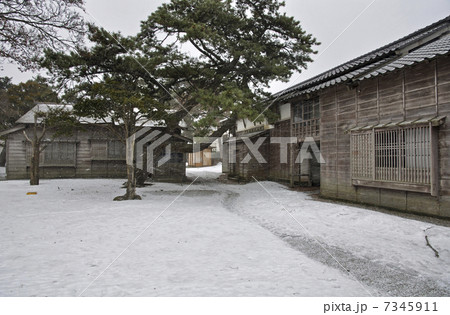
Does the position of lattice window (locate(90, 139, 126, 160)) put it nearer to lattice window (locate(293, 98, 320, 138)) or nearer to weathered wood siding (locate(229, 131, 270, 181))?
weathered wood siding (locate(229, 131, 270, 181))

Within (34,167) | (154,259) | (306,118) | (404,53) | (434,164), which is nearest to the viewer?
(154,259)

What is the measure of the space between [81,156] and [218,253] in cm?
A: 1829

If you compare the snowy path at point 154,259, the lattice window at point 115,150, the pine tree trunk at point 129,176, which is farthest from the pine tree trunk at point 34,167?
the snowy path at point 154,259

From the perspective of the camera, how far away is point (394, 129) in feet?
24.8

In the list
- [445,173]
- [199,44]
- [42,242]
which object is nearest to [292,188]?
[445,173]

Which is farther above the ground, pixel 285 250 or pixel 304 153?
pixel 304 153

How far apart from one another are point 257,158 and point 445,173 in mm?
10870

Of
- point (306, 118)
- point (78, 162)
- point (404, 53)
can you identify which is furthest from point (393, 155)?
point (78, 162)

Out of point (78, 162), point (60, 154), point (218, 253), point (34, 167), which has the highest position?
point (60, 154)

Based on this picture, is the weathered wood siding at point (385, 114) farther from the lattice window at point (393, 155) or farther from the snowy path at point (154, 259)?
the snowy path at point (154, 259)

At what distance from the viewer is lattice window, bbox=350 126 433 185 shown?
682 cm

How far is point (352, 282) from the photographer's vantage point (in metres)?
3.48

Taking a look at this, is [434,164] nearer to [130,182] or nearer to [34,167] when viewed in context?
[130,182]

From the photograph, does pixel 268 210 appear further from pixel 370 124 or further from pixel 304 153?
pixel 304 153
